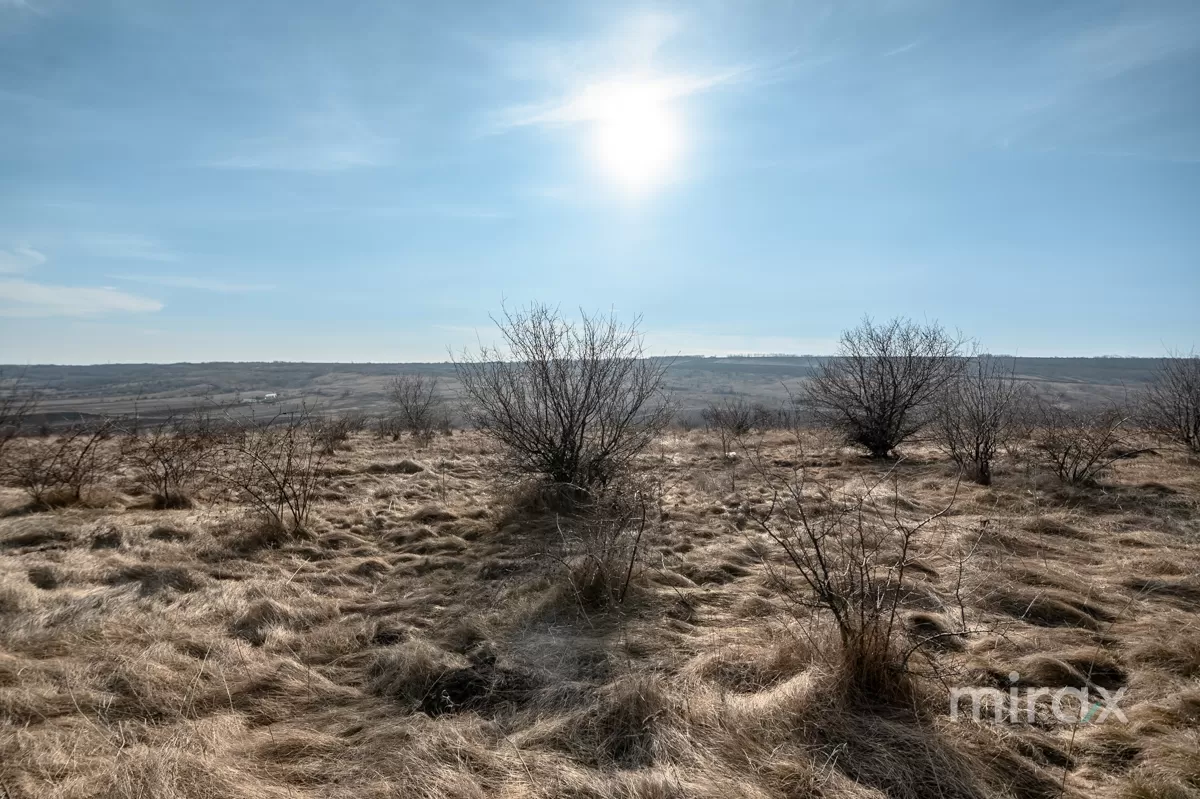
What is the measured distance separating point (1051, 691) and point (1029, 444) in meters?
11.9

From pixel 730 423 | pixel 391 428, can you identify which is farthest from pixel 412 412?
pixel 730 423

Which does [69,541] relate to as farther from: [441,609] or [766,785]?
[766,785]

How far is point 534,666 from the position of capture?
3.56 m

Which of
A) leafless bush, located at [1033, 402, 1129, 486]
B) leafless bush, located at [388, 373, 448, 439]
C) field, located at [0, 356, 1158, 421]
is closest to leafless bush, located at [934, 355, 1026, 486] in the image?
leafless bush, located at [1033, 402, 1129, 486]

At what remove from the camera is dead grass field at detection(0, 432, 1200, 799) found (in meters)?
2.48

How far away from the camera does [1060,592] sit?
4.45 m

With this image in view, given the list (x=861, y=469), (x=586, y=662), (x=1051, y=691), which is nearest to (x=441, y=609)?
(x=586, y=662)

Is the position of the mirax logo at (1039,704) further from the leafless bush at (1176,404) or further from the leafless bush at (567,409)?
the leafless bush at (1176,404)

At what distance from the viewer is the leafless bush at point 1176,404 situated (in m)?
12.2

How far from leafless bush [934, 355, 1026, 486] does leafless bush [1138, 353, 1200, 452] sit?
4216 millimetres

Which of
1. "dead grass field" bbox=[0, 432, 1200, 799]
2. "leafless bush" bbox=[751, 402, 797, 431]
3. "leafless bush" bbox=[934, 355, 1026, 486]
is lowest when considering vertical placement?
"dead grass field" bbox=[0, 432, 1200, 799]

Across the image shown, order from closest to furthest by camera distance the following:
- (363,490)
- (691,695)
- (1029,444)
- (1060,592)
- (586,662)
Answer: (691,695) < (586,662) < (1060,592) < (363,490) < (1029,444)

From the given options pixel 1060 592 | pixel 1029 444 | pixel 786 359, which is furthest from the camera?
pixel 786 359

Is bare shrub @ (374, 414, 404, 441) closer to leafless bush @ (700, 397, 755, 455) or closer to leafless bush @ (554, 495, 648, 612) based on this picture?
leafless bush @ (700, 397, 755, 455)
